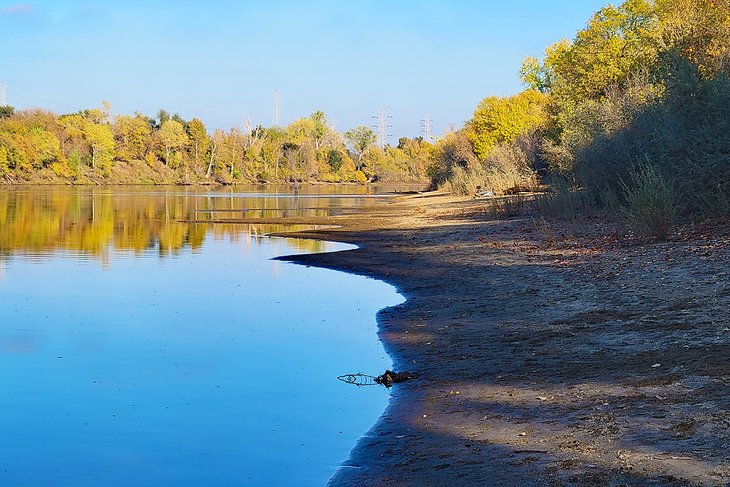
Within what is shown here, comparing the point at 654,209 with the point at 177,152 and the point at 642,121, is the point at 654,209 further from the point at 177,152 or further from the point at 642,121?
the point at 177,152

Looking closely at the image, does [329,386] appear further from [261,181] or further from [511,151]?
[261,181]

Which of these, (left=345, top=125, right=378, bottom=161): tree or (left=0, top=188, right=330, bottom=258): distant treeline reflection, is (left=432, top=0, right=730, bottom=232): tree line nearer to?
(left=0, top=188, right=330, bottom=258): distant treeline reflection

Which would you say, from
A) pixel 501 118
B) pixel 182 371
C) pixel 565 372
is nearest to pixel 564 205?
pixel 182 371

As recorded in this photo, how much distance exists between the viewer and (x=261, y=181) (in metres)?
155

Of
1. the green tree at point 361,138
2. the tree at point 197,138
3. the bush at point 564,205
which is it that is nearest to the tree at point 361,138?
the green tree at point 361,138

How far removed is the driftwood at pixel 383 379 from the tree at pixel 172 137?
129272mm

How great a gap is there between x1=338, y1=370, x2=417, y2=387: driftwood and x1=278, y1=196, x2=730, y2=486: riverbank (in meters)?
0.21

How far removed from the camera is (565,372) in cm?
805

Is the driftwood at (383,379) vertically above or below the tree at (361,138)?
below

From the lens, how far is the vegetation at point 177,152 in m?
111

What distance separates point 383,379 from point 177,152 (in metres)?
132

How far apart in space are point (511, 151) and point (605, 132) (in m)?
29.0

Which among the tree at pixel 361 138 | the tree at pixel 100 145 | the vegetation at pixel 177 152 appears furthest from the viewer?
the tree at pixel 361 138

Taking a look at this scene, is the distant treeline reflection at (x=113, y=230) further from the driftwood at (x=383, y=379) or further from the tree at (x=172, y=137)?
the tree at (x=172, y=137)
